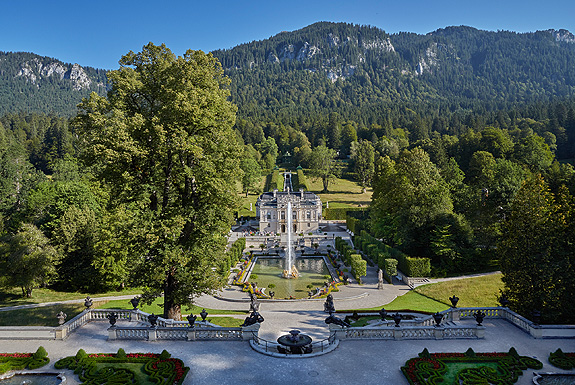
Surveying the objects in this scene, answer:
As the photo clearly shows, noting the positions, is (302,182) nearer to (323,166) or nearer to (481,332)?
(323,166)

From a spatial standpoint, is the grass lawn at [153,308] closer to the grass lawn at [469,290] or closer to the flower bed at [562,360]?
the grass lawn at [469,290]

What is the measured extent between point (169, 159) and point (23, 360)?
12465mm

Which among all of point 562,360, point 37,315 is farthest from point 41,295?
point 562,360

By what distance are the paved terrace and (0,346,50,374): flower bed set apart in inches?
21.9

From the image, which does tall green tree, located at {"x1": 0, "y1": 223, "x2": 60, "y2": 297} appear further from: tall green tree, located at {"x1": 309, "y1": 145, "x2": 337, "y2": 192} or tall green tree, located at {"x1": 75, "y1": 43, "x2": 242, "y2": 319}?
tall green tree, located at {"x1": 309, "y1": 145, "x2": 337, "y2": 192}

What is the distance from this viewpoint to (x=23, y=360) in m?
19.2

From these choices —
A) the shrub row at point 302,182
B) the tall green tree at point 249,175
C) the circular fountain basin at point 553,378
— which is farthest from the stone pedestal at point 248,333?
the shrub row at point 302,182

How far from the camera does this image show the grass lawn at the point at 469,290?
3467cm

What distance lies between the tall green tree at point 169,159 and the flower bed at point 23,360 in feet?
19.5

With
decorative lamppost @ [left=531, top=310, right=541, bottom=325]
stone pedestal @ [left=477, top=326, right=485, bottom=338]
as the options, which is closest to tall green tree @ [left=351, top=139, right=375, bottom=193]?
decorative lamppost @ [left=531, top=310, right=541, bottom=325]

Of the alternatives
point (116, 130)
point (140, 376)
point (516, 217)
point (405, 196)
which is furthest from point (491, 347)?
point (405, 196)

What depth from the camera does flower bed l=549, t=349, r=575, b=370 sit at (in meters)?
18.4

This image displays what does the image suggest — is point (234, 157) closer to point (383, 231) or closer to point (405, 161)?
point (383, 231)

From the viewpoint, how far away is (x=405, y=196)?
55.0m
